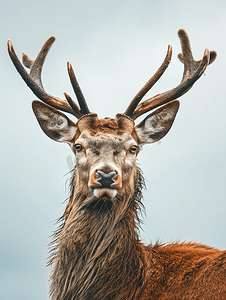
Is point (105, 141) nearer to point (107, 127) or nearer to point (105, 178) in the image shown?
point (107, 127)

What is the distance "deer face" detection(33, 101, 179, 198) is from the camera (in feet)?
13.8

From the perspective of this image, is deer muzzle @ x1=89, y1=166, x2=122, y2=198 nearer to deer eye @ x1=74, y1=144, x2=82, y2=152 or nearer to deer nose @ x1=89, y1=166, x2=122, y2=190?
deer nose @ x1=89, y1=166, x2=122, y2=190

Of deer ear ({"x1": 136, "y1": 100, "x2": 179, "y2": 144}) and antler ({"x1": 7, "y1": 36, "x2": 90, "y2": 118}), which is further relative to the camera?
deer ear ({"x1": 136, "y1": 100, "x2": 179, "y2": 144})

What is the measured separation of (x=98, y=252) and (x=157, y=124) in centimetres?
249

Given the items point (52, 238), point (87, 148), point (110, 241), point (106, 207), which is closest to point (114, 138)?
point (87, 148)

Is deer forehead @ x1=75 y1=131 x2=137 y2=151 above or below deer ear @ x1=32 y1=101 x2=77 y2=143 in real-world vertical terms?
below

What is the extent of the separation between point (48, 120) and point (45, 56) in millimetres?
1930

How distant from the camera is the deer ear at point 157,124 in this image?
5.70 metres

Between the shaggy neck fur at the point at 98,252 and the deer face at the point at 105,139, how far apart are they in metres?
0.26

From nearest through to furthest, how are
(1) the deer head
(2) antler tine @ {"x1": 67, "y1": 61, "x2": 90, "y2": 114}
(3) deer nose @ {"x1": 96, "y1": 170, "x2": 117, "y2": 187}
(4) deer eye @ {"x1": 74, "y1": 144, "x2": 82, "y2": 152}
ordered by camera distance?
(3) deer nose @ {"x1": 96, "y1": 170, "x2": 117, "y2": 187}
(1) the deer head
(4) deer eye @ {"x1": 74, "y1": 144, "x2": 82, "y2": 152}
(2) antler tine @ {"x1": 67, "y1": 61, "x2": 90, "y2": 114}

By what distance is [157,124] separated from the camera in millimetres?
5801

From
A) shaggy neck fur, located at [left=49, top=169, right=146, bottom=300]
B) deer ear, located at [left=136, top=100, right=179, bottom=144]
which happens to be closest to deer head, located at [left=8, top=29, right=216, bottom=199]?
deer ear, located at [left=136, top=100, right=179, bottom=144]

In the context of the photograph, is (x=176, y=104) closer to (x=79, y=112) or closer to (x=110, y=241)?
(x=79, y=112)

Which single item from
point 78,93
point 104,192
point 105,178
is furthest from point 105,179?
point 78,93
